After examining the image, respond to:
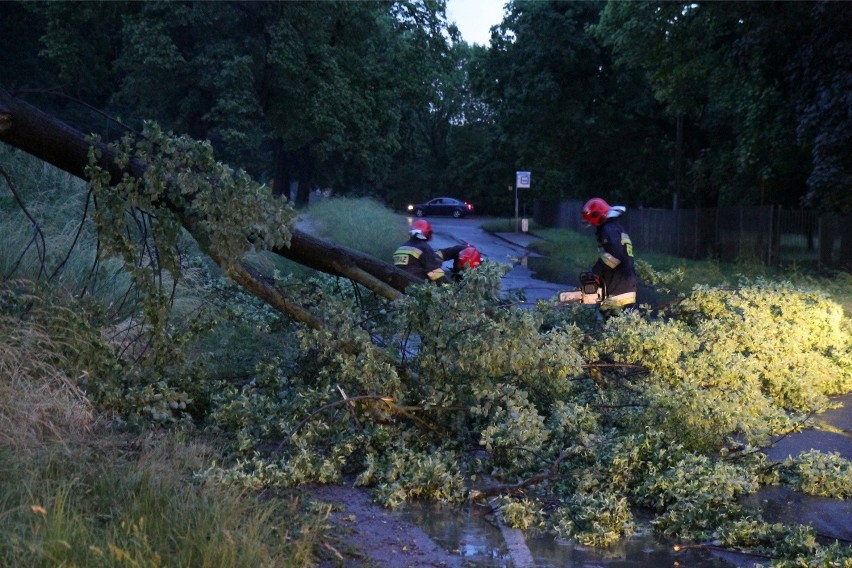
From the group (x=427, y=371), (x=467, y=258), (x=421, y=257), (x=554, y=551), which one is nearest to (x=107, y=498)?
(x=554, y=551)

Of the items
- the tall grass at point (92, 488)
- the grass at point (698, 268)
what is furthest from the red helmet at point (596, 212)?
the tall grass at point (92, 488)

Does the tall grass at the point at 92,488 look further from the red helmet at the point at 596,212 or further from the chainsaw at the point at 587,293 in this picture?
the red helmet at the point at 596,212

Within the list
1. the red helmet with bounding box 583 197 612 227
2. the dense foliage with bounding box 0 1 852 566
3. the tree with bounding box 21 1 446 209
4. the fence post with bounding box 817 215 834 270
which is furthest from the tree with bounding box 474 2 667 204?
the red helmet with bounding box 583 197 612 227

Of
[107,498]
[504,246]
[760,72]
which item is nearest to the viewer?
[107,498]

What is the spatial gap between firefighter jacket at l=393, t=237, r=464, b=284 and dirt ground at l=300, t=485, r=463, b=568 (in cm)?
417

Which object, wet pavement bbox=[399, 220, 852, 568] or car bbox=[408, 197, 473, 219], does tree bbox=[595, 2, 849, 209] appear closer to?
wet pavement bbox=[399, 220, 852, 568]

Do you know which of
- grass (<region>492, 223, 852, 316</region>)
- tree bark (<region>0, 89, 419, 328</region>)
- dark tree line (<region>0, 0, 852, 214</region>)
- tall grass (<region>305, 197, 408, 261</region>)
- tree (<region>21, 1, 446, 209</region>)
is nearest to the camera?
tree bark (<region>0, 89, 419, 328</region>)

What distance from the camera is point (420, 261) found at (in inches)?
398

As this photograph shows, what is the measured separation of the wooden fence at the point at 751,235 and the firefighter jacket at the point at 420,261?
42.2ft

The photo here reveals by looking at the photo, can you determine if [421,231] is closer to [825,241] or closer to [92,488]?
[92,488]

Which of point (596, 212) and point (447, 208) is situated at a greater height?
point (596, 212)

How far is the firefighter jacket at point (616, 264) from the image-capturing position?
9961mm

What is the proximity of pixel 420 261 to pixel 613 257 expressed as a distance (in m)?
1.98

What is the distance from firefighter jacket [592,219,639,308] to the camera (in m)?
9.96
